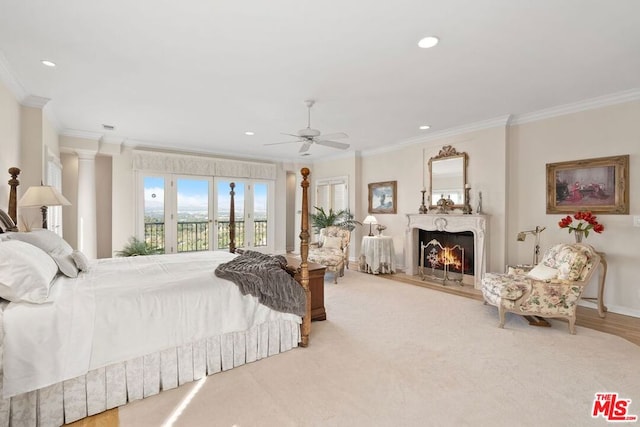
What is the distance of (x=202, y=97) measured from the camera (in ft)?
12.6

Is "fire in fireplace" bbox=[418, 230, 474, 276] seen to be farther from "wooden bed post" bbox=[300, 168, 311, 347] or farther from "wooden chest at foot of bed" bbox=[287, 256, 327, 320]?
"wooden bed post" bbox=[300, 168, 311, 347]

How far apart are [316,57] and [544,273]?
131 inches

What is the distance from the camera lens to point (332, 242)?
240 inches

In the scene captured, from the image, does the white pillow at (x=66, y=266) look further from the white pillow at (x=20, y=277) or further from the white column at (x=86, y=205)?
the white column at (x=86, y=205)

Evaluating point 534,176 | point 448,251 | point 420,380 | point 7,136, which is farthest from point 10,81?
point 534,176

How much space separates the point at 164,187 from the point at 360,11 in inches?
226

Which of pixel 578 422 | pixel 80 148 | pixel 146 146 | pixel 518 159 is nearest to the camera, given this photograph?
pixel 578 422

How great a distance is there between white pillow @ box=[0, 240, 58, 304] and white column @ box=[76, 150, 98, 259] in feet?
14.2

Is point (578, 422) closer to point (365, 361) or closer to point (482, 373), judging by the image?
point (482, 373)

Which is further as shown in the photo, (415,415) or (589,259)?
(589,259)

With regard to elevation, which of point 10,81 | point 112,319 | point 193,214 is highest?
point 10,81

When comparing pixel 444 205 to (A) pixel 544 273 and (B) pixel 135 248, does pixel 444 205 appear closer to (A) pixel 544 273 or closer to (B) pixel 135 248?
(A) pixel 544 273

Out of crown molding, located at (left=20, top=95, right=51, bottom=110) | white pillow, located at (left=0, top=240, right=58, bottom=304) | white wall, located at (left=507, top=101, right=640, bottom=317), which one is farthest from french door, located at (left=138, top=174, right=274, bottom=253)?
white wall, located at (left=507, top=101, right=640, bottom=317)

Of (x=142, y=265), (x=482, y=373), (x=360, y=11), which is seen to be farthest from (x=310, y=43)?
(x=482, y=373)
